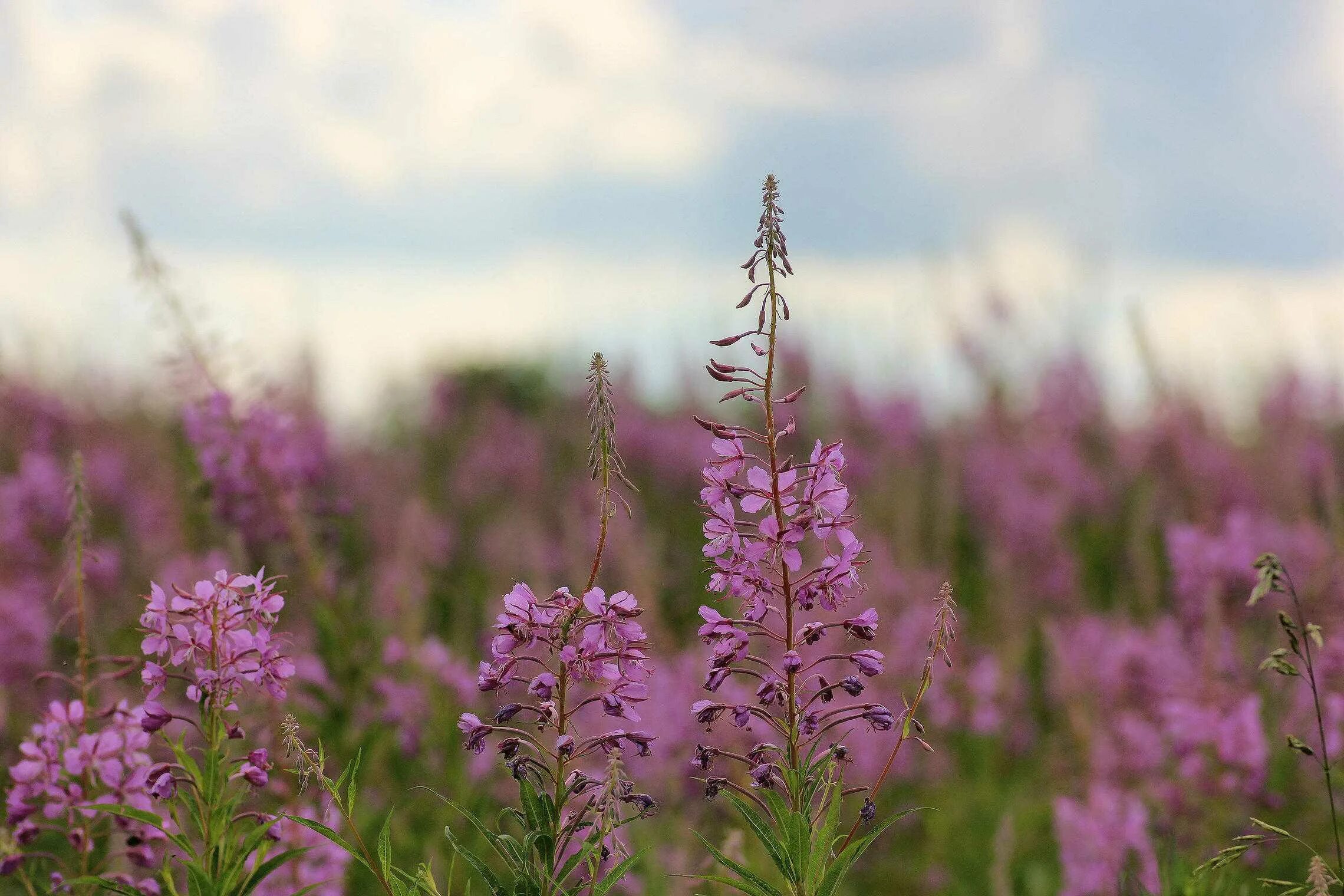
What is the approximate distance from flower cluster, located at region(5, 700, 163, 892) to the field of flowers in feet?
0.04

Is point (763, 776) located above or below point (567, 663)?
below

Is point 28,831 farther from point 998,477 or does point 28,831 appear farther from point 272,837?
point 998,477

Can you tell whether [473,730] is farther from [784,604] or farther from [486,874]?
[784,604]

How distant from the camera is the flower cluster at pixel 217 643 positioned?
2363 mm

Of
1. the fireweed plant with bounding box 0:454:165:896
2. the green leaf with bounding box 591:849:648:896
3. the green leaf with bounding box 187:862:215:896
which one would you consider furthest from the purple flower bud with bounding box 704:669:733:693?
the fireweed plant with bounding box 0:454:165:896

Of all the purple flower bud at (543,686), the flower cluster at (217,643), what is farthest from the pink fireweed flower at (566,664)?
the flower cluster at (217,643)

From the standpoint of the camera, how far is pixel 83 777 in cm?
287

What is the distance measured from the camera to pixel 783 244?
7.52 feet

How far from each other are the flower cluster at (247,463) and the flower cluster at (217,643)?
297 cm

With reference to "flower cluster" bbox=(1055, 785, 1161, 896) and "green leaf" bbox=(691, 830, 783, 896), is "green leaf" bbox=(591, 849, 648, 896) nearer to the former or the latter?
"green leaf" bbox=(691, 830, 783, 896)

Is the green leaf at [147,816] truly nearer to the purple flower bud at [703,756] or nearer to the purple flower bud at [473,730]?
the purple flower bud at [473,730]

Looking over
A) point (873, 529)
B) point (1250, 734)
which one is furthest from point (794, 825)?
point (873, 529)

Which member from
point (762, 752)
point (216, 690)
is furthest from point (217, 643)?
point (762, 752)

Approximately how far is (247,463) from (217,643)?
3159mm
